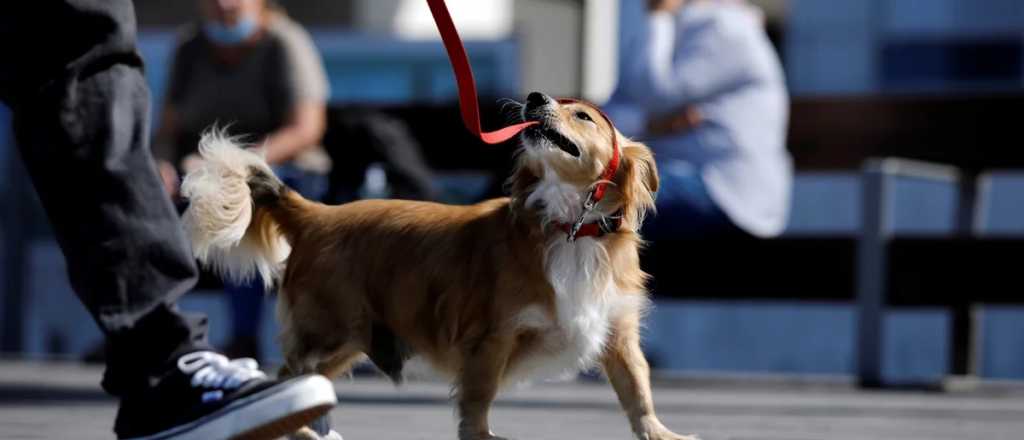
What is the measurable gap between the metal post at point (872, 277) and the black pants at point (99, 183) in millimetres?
5113

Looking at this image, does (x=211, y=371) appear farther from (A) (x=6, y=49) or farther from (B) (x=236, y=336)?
(B) (x=236, y=336)

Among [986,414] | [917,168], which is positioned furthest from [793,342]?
[986,414]

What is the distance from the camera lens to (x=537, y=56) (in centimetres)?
1268

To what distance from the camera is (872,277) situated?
8.18m

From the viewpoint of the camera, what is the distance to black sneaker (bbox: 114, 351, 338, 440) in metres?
3.40

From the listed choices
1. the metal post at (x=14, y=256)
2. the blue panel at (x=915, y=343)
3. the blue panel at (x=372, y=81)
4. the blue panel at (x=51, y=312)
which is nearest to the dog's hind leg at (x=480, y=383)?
the blue panel at (x=51, y=312)

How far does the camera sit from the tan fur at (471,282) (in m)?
4.39

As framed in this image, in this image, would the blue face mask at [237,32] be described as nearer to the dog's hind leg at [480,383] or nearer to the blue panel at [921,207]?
the blue panel at [921,207]

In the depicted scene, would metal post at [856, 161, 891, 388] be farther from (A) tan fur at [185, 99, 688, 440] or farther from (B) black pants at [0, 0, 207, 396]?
(B) black pants at [0, 0, 207, 396]

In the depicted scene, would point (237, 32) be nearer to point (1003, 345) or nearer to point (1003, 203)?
point (1003, 345)

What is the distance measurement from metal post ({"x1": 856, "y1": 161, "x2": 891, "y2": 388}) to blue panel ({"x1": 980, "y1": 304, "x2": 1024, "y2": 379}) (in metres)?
2.84

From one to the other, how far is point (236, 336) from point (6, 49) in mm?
4998

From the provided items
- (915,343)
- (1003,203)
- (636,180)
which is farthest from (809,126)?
(636,180)

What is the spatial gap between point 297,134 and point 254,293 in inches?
29.4
